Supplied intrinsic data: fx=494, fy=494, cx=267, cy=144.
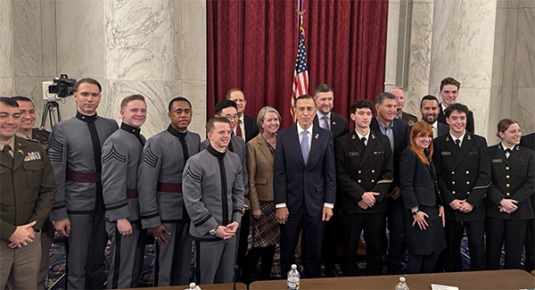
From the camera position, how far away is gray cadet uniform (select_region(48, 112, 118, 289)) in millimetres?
3914

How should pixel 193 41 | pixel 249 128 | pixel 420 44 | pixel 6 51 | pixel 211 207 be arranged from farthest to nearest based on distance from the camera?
pixel 420 44
pixel 193 41
pixel 6 51
pixel 249 128
pixel 211 207

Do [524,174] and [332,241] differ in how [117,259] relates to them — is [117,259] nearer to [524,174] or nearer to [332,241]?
[332,241]

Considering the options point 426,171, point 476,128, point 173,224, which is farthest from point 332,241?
point 476,128

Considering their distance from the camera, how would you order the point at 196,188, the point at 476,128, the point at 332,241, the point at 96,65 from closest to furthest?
the point at 196,188, the point at 332,241, the point at 476,128, the point at 96,65

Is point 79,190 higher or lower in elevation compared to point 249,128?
lower

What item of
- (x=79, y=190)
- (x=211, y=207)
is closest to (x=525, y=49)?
(x=211, y=207)

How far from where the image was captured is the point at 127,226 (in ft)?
12.7

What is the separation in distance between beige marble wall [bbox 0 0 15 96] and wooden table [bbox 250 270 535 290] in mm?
4573

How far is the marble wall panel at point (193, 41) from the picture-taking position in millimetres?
7441

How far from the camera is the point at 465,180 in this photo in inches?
170

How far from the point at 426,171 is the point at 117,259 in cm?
266

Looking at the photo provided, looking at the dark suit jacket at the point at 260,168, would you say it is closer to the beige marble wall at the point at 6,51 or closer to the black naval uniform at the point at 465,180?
the black naval uniform at the point at 465,180

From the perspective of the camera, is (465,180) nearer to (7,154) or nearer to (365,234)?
(365,234)

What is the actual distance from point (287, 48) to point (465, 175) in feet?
13.4
